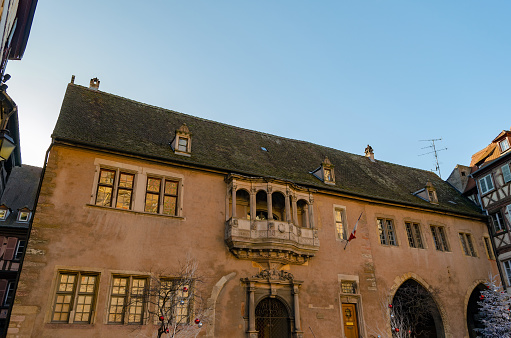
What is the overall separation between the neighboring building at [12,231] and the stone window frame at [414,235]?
73.7ft

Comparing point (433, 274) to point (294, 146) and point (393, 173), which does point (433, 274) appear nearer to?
point (393, 173)

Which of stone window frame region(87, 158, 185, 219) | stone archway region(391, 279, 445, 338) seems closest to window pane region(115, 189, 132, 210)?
stone window frame region(87, 158, 185, 219)

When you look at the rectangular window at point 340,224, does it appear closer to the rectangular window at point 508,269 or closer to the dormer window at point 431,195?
the dormer window at point 431,195

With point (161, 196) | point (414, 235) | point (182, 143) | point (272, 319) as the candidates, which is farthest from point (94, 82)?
point (414, 235)

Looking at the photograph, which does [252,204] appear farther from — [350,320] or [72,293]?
[72,293]

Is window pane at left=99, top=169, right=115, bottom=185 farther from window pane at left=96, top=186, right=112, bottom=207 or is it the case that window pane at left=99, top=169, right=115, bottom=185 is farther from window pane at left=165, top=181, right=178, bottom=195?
window pane at left=165, top=181, right=178, bottom=195

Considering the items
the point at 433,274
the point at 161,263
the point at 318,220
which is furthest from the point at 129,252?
the point at 433,274

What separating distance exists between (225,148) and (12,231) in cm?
1718

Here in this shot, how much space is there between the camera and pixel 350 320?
1789 cm

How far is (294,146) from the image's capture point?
24.6 meters

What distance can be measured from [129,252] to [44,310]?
3.21 metres

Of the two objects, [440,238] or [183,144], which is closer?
[183,144]

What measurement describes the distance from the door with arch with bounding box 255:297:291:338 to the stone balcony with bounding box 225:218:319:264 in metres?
1.78

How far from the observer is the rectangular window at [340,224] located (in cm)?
1945
